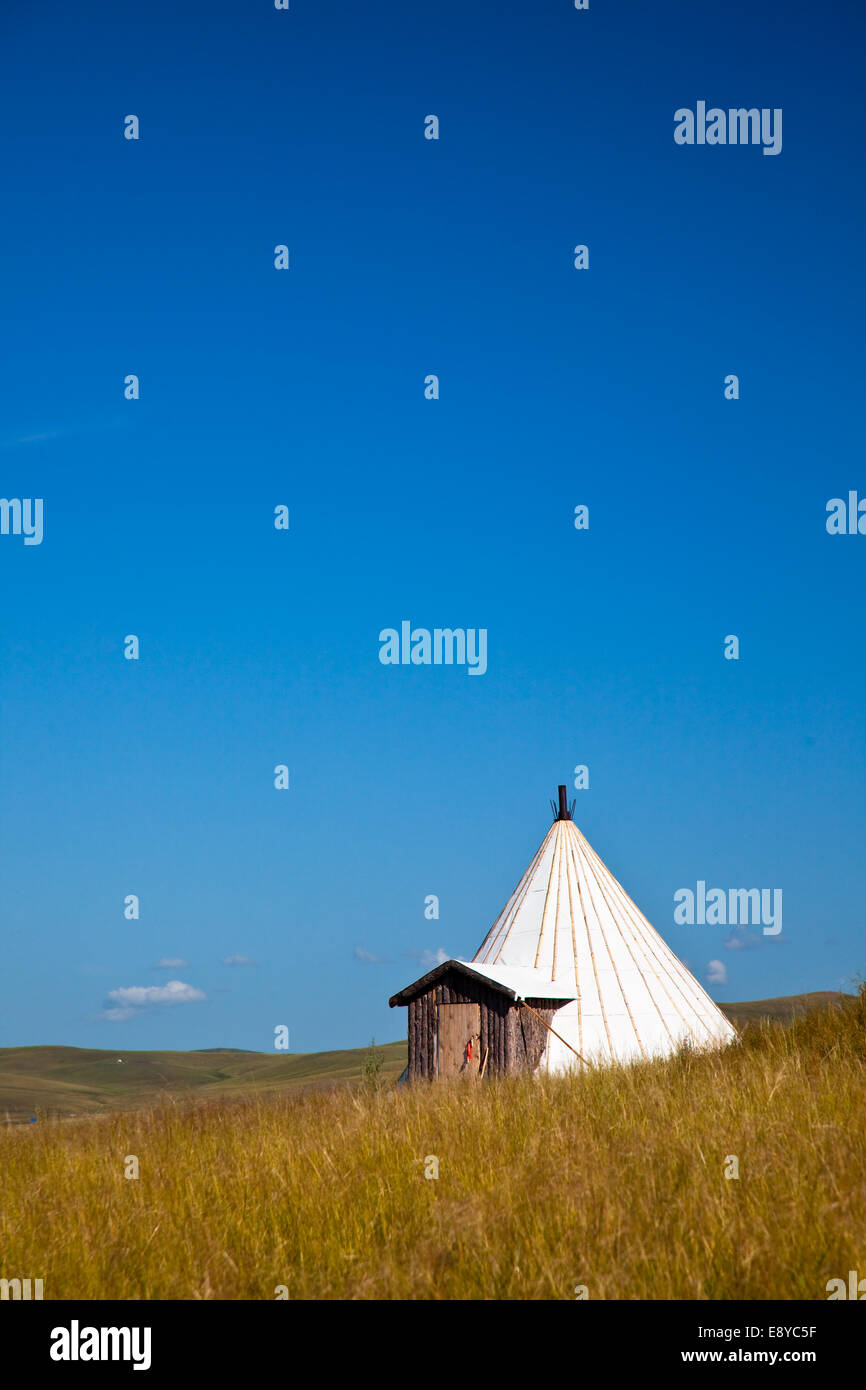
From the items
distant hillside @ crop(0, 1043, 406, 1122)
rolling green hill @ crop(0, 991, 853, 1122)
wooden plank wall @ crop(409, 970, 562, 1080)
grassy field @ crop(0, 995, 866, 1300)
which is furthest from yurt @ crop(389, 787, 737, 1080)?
distant hillside @ crop(0, 1043, 406, 1122)

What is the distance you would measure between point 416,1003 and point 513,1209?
14323 millimetres

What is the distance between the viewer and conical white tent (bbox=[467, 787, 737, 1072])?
19.5m

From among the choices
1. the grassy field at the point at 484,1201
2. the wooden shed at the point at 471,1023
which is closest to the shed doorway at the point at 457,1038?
the wooden shed at the point at 471,1023

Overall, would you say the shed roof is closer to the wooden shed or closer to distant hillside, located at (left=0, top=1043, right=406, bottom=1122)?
the wooden shed

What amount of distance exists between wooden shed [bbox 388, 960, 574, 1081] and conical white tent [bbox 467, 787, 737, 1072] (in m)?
0.24

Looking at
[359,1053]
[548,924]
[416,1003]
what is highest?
[548,924]

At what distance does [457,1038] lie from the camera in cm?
1919

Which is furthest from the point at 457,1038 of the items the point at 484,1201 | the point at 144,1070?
the point at 144,1070

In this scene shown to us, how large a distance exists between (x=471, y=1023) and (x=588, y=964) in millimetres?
3031

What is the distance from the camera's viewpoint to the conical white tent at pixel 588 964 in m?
19.5

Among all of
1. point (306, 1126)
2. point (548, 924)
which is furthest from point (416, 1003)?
point (306, 1126)

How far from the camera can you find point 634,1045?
1961 cm
